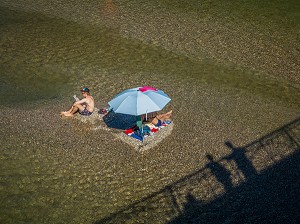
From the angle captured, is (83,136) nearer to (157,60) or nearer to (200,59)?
(157,60)

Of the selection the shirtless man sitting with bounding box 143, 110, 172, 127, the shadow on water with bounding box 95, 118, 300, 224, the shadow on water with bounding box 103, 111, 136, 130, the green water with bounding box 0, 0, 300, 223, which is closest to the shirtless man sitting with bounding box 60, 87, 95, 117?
the green water with bounding box 0, 0, 300, 223

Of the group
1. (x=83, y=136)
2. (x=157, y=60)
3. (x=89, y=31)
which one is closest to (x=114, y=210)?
(x=83, y=136)

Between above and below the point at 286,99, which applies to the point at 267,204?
below

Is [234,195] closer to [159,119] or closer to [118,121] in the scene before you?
[159,119]

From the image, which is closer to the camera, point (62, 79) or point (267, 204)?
point (267, 204)

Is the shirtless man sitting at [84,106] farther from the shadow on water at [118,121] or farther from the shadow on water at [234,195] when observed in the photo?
the shadow on water at [234,195]

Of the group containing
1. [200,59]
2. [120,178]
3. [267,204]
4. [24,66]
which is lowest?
[267,204]

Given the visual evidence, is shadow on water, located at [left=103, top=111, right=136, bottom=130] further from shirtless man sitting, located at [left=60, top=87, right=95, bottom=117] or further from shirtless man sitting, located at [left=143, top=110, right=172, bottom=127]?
shirtless man sitting, located at [left=143, top=110, right=172, bottom=127]
